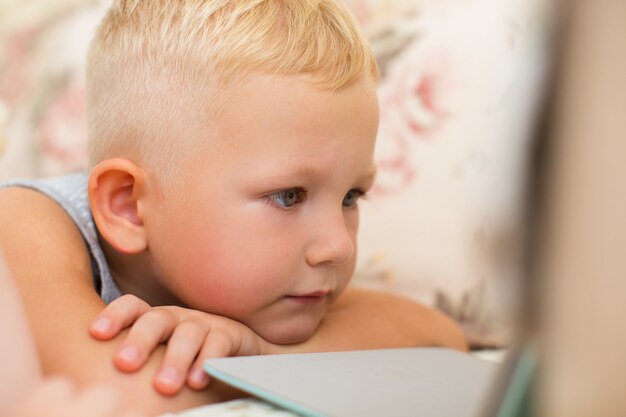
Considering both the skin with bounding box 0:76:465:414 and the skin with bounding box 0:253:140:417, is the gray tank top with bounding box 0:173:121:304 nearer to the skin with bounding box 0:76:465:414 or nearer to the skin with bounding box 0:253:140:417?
the skin with bounding box 0:76:465:414

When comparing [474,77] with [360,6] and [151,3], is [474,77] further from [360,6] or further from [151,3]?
[151,3]

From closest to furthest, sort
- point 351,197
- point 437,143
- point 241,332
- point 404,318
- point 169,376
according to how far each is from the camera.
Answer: point 169,376, point 241,332, point 351,197, point 404,318, point 437,143

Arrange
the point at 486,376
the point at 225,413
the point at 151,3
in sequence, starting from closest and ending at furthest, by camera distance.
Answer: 1. the point at 225,413
2. the point at 486,376
3. the point at 151,3

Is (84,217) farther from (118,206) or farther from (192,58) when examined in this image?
(192,58)

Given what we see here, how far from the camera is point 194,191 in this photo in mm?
809

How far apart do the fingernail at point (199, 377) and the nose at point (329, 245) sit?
0.20 m

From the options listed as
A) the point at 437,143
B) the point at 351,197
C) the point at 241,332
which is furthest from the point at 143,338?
the point at 437,143

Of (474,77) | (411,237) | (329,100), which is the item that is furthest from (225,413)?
(474,77)

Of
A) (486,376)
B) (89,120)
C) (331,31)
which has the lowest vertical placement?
(486,376)

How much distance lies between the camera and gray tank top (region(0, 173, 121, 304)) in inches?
35.3

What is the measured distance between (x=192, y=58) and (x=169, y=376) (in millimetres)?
355

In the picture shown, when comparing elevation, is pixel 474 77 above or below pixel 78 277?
above

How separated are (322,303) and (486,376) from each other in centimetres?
20

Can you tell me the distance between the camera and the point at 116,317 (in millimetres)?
666
